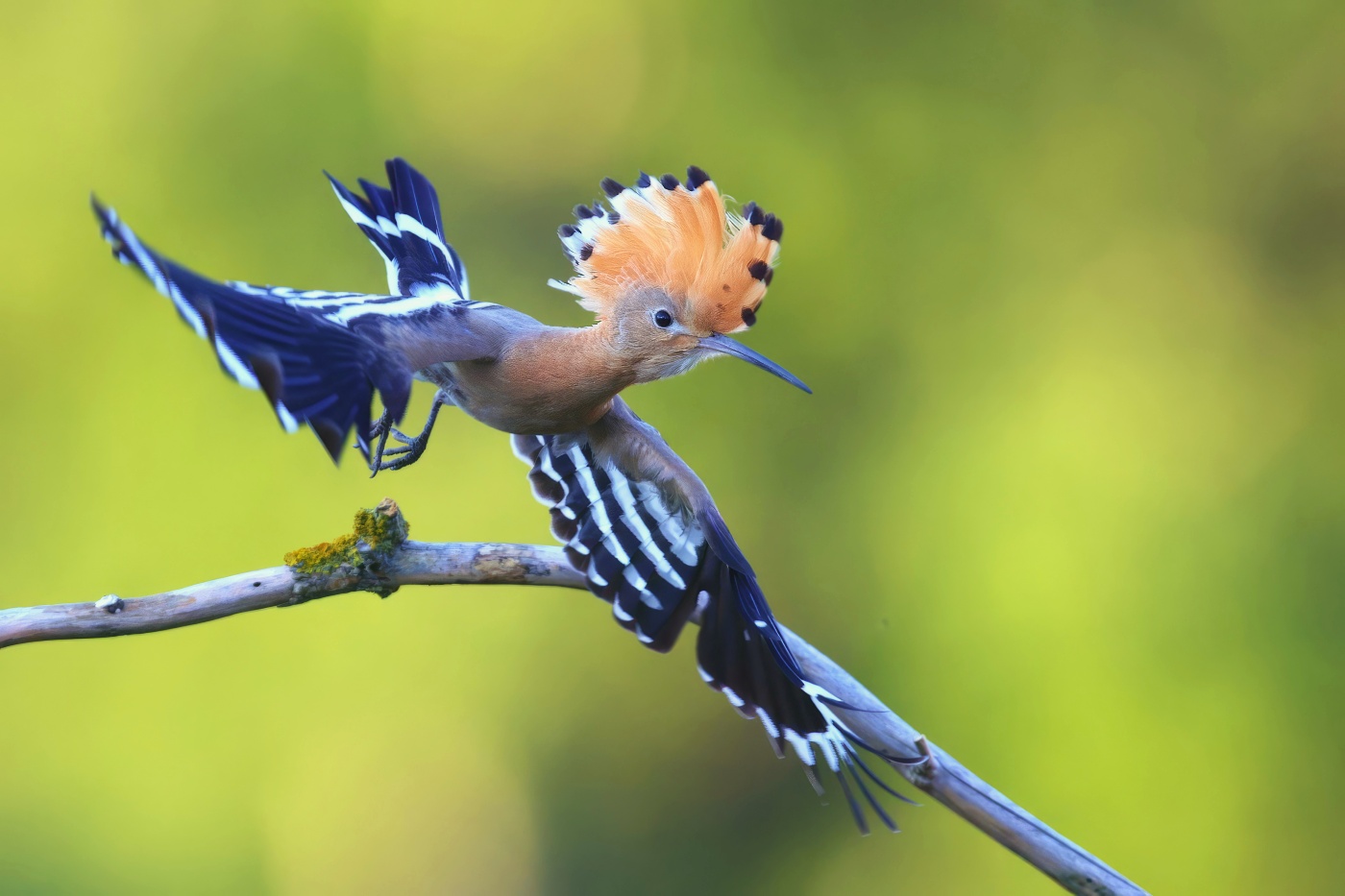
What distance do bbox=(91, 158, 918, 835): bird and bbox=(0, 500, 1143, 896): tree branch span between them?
0.22ft

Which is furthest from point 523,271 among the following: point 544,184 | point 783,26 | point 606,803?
point 606,803

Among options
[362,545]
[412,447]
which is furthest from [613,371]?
[362,545]

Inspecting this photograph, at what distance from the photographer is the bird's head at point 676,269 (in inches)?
→ 62.7

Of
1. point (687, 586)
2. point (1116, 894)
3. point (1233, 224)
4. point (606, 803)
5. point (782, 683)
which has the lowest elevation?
point (1116, 894)

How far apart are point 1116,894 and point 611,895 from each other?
7.18ft

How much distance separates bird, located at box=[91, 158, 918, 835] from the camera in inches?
54.7

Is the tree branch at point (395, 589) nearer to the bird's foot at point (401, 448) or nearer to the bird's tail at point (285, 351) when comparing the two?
the bird's foot at point (401, 448)

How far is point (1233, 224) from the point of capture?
12.5 feet

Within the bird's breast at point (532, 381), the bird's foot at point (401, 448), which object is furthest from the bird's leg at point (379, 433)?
the bird's breast at point (532, 381)

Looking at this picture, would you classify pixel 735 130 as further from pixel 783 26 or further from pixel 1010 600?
pixel 1010 600

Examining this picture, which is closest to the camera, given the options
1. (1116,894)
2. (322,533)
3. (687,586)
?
(1116,894)

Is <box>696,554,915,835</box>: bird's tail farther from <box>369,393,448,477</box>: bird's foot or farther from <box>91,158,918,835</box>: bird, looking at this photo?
<box>369,393,448,477</box>: bird's foot

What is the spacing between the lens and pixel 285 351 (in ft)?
4.20

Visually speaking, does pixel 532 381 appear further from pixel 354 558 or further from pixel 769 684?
pixel 769 684
